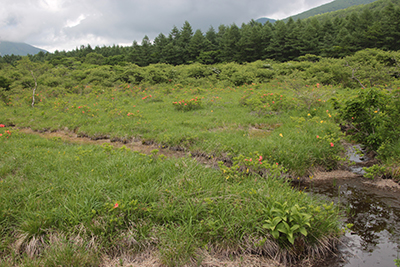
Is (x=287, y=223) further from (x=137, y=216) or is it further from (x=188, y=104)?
(x=188, y=104)

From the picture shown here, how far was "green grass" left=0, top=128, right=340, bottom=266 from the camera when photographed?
2703 millimetres

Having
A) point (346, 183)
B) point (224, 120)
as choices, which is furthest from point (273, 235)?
point (224, 120)

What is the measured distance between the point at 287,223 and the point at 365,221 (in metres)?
1.71

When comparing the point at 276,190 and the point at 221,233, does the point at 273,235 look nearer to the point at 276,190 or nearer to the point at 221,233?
the point at 221,233

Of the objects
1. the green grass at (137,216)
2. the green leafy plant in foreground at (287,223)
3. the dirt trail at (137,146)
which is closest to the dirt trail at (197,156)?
the dirt trail at (137,146)

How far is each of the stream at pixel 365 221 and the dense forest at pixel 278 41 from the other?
85.1ft

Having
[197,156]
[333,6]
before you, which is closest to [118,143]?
[197,156]

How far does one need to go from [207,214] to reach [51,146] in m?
5.76

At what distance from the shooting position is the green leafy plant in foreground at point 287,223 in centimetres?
266

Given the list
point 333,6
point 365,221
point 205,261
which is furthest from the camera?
point 333,6

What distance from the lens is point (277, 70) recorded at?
1816 centimetres

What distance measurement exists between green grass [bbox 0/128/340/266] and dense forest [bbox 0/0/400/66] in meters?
27.8

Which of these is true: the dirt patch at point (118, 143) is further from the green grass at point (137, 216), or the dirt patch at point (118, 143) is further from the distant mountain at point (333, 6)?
the distant mountain at point (333, 6)

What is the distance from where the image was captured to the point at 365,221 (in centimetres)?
350
